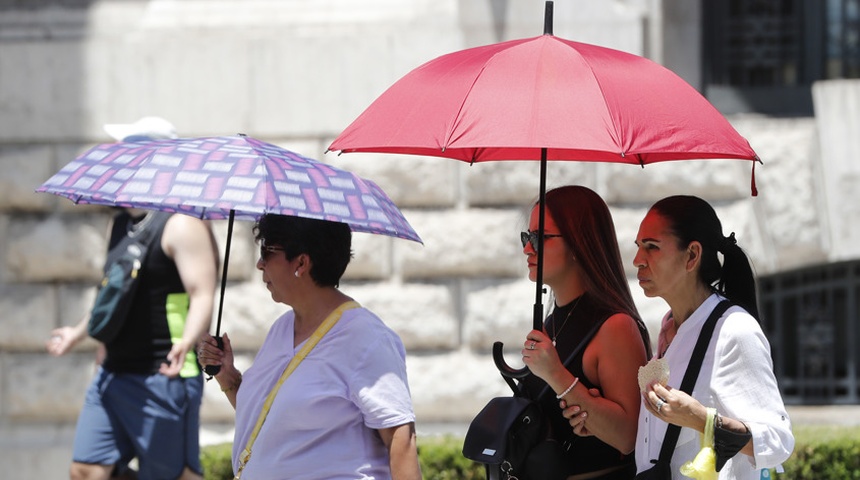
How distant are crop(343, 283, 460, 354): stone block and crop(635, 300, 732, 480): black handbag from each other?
4.24 metres

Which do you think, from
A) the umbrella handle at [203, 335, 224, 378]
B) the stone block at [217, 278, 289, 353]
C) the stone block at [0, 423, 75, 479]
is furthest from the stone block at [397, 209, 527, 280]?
the umbrella handle at [203, 335, 224, 378]

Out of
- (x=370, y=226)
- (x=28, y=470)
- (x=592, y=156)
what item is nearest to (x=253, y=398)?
(x=370, y=226)

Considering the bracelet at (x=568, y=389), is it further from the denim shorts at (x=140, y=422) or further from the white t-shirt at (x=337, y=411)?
the denim shorts at (x=140, y=422)

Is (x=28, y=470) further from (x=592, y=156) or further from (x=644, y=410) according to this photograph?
(x=644, y=410)

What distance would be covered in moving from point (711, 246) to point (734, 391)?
429mm

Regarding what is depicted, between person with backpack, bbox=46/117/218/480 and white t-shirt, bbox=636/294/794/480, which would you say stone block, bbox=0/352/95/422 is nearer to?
person with backpack, bbox=46/117/218/480

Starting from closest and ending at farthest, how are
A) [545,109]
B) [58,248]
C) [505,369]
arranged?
[545,109] < [505,369] < [58,248]

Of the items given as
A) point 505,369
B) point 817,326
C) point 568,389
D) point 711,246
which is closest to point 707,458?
point 568,389

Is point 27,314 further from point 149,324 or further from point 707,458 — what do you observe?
point 707,458

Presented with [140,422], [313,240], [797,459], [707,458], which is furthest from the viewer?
[797,459]

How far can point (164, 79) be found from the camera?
7.99m

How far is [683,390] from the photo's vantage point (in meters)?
3.42

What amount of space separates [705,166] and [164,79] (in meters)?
3.07

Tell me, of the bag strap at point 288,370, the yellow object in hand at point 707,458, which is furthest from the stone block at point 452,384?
the yellow object in hand at point 707,458
